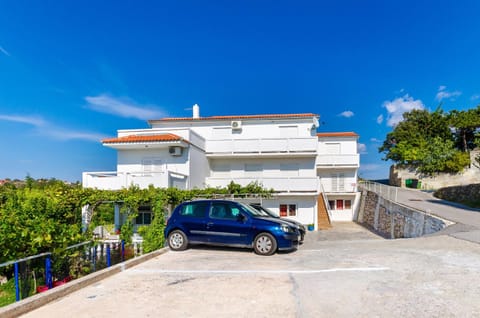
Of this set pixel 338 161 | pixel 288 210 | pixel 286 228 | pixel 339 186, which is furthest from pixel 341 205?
pixel 286 228

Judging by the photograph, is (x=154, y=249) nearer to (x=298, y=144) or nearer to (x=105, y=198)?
(x=105, y=198)

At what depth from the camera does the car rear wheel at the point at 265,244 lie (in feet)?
29.5

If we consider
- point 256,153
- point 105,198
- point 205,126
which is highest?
point 205,126

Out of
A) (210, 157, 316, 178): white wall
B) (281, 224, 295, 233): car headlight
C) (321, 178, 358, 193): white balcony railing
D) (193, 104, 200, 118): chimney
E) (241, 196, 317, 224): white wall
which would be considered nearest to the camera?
(281, 224, 295, 233): car headlight

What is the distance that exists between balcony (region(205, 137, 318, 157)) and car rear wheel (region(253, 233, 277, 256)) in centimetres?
1280

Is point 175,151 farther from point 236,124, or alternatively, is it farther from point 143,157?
point 236,124

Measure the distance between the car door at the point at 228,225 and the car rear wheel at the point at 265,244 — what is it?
0.98ft

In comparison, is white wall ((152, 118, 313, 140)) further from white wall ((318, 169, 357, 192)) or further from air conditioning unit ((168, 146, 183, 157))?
white wall ((318, 169, 357, 192))

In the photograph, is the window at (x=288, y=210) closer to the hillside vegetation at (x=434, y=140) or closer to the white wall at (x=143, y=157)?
the white wall at (x=143, y=157)

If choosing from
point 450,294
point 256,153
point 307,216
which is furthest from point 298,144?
point 450,294

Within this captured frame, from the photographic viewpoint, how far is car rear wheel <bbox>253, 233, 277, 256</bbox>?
9000 mm

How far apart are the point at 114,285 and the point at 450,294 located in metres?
5.85

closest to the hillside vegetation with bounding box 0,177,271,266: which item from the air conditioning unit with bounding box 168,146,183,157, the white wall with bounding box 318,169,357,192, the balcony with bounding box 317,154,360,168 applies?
the air conditioning unit with bounding box 168,146,183,157

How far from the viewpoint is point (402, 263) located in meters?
7.34
